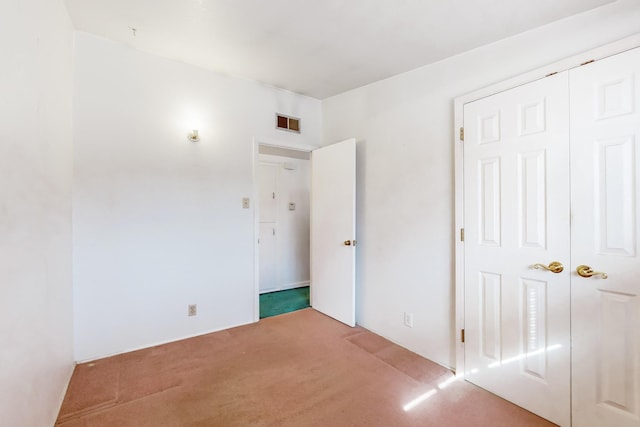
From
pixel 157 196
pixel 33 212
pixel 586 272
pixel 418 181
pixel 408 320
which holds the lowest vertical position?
pixel 408 320

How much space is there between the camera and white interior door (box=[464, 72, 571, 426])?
1.68 m

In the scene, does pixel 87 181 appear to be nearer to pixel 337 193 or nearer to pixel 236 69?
pixel 236 69

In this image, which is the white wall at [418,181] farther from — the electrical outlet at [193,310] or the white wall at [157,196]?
the electrical outlet at [193,310]

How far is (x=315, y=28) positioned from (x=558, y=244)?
7.14 feet

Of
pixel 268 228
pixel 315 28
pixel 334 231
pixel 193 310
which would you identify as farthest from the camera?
pixel 268 228

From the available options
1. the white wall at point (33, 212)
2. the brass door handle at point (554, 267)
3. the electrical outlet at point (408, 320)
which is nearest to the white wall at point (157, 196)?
the white wall at point (33, 212)

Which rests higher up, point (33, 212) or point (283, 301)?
point (33, 212)

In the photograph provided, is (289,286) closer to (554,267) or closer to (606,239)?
(554,267)

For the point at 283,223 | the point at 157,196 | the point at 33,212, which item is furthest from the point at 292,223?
the point at 33,212

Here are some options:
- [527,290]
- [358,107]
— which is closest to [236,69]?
[358,107]

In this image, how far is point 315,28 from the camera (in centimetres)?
206

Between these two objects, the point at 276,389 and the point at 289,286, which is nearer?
the point at 276,389

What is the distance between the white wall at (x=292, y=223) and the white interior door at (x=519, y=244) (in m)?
2.99

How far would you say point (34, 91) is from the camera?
138 cm
